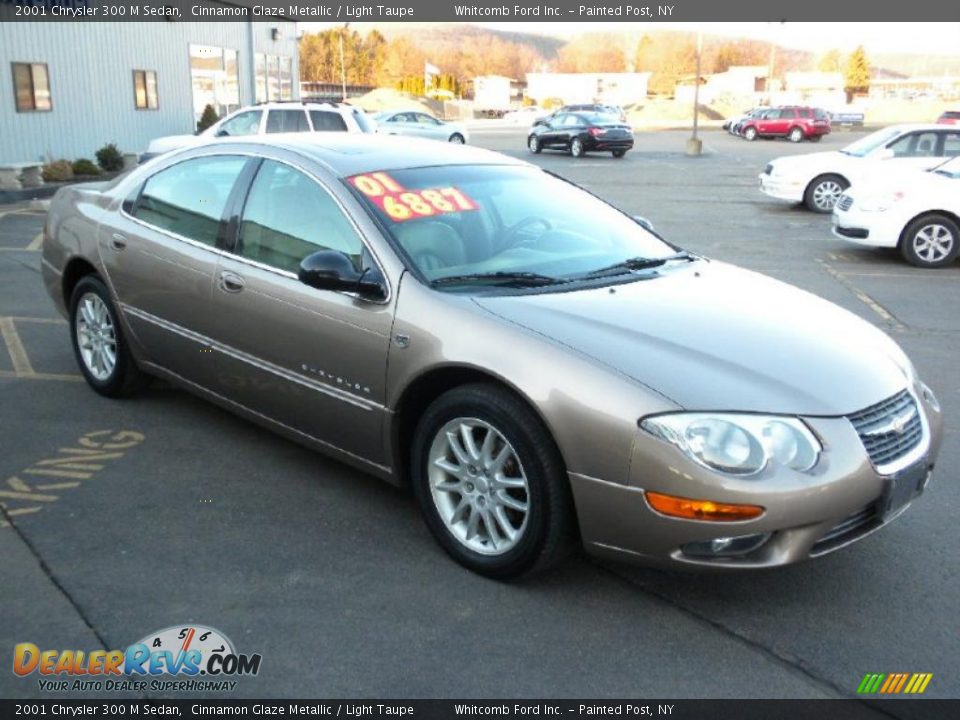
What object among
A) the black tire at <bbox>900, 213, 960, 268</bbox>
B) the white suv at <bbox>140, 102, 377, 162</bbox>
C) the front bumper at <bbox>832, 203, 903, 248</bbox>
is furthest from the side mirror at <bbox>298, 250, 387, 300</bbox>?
the white suv at <bbox>140, 102, 377, 162</bbox>

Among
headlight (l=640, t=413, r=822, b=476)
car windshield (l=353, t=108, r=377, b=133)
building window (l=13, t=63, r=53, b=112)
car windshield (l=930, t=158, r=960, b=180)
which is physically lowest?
headlight (l=640, t=413, r=822, b=476)

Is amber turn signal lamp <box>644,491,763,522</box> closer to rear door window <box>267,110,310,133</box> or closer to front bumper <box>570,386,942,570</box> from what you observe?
front bumper <box>570,386,942,570</box>

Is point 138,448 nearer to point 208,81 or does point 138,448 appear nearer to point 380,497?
point 380,497

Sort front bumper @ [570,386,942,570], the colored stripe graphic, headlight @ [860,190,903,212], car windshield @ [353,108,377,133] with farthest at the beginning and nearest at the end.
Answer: car windshield @ [353,108,377,133] → headlight @ [860,190,903,212] → front bumper @ [570,386,942,570] → the colored stripe graphic

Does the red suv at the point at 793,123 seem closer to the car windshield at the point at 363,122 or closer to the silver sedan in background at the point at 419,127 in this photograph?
the silver sedan in background at the point at 419,127

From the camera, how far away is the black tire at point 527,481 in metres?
3.30

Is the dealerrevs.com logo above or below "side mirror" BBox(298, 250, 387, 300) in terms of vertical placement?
below

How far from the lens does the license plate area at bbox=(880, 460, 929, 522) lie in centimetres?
326

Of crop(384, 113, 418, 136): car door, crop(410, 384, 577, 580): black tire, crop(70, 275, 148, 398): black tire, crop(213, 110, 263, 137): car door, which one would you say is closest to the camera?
crop(410, 384, 577, 580): black tire

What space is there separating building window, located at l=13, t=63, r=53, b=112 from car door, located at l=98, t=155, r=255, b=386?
15547 millimetres

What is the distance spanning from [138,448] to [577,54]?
19931cm

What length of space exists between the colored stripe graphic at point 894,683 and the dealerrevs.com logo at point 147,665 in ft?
6.25

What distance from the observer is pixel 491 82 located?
97.8 metres

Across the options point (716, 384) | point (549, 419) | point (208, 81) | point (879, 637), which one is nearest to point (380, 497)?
point (549, 419)
